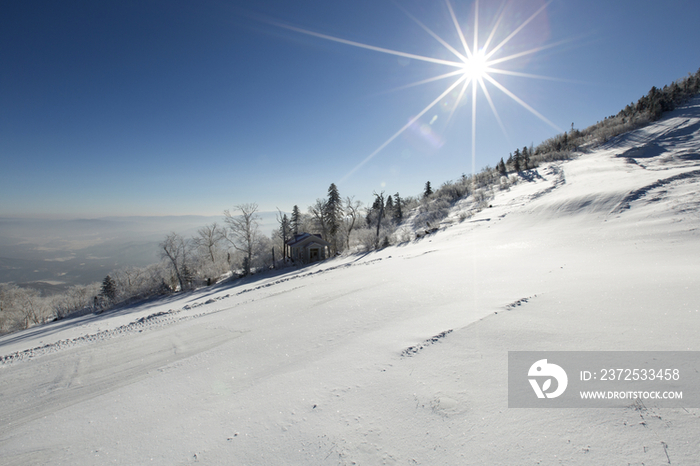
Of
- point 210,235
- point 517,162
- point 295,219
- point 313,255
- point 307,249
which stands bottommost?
point 313,255

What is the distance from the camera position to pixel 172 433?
2258 millimetres

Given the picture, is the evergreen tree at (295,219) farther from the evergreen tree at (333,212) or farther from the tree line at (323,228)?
the evergreen tree at (333,212)

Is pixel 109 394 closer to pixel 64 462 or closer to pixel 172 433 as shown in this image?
pixel 64 462

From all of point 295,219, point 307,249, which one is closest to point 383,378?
point 307,249

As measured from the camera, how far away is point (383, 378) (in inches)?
99.7

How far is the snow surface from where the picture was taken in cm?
172

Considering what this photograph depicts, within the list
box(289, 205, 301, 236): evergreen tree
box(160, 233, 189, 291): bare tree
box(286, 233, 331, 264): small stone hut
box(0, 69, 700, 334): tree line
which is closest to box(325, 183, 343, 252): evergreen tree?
box(0, 69, 700, 334): tree line

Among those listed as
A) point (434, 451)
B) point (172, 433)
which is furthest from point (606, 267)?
point (172, 433)

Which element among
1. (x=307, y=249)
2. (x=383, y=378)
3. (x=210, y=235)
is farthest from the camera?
(x=210, y=235)

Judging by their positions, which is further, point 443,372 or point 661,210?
point 661,210

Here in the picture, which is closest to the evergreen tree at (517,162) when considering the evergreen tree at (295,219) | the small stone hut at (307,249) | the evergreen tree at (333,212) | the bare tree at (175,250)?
the evergreen tree at (333,212)

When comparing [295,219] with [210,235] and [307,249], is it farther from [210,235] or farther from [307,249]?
[210,235]

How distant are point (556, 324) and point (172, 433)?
165 inches

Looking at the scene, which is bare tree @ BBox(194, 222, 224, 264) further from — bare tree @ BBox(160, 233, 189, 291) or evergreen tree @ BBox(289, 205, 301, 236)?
evergreen tree @ BBox(289, 205, 301, 236)
